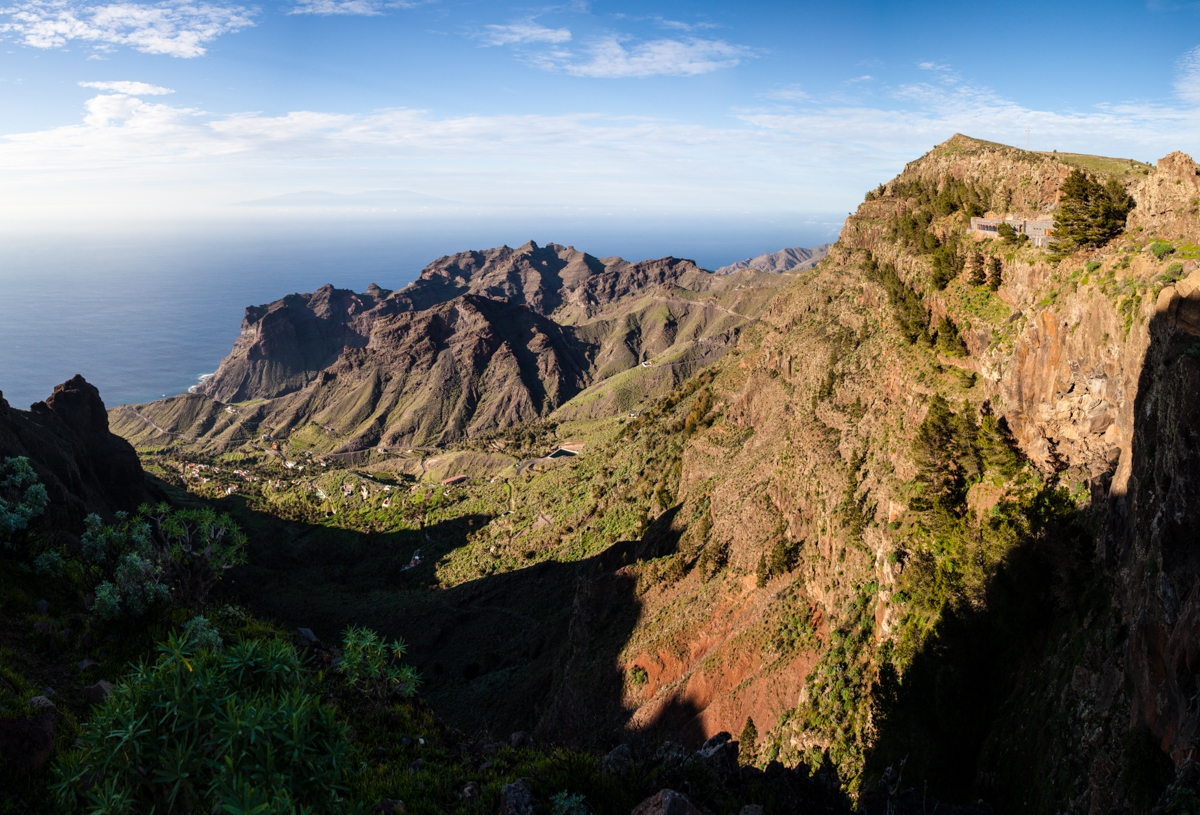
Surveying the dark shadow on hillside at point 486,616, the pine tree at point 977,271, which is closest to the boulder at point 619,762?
the dark shadow on hillside at point 486,616

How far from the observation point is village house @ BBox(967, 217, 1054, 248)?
29788mm

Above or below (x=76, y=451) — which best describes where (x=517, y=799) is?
above

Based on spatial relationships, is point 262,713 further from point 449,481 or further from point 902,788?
point 449,481

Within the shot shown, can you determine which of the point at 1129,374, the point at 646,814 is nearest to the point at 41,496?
the point at 646,814

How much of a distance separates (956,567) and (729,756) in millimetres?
13038

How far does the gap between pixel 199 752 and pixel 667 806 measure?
36.0 feet

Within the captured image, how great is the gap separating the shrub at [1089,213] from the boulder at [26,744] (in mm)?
40222

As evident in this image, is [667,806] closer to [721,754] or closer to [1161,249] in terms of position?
[721,754]

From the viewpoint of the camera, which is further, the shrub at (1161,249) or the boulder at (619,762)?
the shrub at (1161,249)

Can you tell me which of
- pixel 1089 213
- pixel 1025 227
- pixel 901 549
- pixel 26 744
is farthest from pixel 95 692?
pixel 1025 227

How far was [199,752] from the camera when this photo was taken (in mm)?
11680

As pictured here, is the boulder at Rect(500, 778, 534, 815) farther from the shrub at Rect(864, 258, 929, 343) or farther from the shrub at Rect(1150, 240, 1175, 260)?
the shrub at Rect(864, 258, 929, 343)

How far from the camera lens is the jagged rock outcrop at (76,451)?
194 ft

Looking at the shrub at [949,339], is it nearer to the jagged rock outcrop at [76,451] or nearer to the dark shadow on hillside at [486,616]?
the dark shadow on hillside at [486,616]
